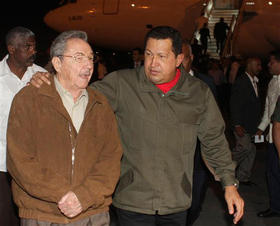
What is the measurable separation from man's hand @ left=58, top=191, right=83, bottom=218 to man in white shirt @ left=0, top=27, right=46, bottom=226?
1.50m

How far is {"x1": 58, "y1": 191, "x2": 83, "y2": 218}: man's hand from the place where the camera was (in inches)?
85.6

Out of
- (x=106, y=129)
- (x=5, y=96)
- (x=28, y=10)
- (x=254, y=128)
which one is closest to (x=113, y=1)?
(x=254, y=128)

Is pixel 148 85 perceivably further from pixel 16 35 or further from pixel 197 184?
pixel 197 184

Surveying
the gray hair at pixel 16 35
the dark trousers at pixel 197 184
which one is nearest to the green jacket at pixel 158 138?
the gray hair at pixel 16 35

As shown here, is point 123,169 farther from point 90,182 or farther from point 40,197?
point 40,197

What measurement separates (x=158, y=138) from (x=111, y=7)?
1331 centimetres

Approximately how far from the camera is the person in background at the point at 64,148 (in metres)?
2.18

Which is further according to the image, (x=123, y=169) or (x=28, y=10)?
(x=28, y=10)

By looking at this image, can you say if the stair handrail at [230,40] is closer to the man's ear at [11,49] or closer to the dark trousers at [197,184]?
the dark trousers at [197,184]

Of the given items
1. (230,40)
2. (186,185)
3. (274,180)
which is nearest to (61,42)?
(186,185)

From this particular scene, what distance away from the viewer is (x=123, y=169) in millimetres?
2850

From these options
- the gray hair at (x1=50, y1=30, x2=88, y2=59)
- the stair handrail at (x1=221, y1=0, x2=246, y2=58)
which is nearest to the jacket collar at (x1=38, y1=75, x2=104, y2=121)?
the gray hair at (x1=50, y1=30, x2=88, y2=59)

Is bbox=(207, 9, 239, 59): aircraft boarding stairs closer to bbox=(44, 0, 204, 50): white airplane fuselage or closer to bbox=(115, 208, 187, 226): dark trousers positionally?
bbox=(44, 0, 204, 50): white airplane fuselage

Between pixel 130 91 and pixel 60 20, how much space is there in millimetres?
14356
